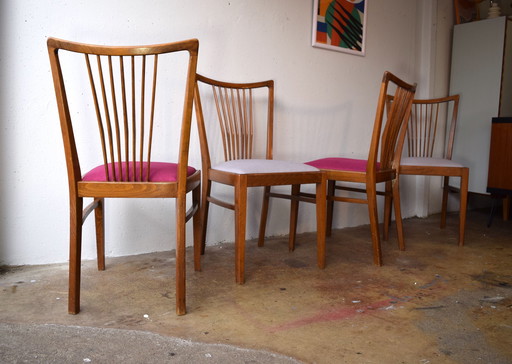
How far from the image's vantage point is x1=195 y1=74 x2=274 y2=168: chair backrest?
229 cm

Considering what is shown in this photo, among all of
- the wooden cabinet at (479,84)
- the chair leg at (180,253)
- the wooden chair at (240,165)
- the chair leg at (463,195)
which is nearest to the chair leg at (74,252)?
the chair leg at (180,253)

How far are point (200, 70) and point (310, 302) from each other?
1394mm

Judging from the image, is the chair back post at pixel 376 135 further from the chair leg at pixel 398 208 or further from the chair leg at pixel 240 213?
the chair leg at pixel 240 213

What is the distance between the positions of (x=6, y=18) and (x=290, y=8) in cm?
156

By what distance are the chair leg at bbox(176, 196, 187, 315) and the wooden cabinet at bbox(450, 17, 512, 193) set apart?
273cm

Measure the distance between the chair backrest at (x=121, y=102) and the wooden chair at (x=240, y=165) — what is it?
0.18 metres

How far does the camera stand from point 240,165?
1.92 meters

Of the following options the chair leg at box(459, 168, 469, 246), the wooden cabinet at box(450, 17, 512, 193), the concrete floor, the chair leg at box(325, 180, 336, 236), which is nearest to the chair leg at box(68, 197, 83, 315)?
the concrete floor

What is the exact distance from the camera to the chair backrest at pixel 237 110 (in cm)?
229

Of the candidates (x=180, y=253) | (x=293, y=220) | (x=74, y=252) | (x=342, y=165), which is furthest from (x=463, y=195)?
(x=74, y=252)

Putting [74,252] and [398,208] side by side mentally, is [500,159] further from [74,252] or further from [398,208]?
[74,252]

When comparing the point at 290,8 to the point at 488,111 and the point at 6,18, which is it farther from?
the point at 488,111

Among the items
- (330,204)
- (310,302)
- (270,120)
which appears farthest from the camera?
(330,204)

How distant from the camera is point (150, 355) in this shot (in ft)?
4.02
